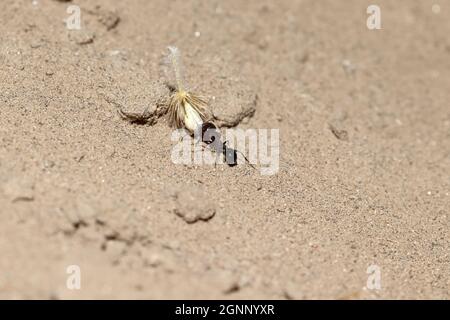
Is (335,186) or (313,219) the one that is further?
(335,186)

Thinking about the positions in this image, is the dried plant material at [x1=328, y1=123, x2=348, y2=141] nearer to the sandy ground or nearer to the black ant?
the sandy ground

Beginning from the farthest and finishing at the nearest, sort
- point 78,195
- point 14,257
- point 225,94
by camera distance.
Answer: point 225,94 < point 78,195 < point 14,257

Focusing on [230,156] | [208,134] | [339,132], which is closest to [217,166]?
[230,156]

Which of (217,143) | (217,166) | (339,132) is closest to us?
(217,166)

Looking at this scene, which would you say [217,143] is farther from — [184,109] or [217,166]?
[184,109]

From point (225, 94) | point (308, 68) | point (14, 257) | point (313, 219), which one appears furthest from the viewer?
point (308, 68)

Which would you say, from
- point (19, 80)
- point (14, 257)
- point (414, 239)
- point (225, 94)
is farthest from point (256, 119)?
point (14, 257)

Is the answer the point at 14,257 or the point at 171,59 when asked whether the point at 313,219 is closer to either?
the point at 171,59

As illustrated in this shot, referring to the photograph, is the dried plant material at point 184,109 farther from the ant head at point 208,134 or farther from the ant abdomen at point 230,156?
the ant abdomen at point 230,156
